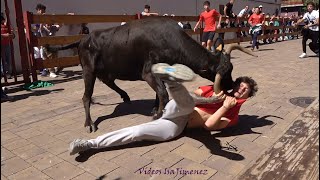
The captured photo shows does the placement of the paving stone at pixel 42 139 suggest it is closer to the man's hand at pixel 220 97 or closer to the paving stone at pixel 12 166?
the paving stone at pixel 12 166

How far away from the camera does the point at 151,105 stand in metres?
5.69

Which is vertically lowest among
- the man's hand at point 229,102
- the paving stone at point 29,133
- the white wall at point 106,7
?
the paving stone at point 29,133

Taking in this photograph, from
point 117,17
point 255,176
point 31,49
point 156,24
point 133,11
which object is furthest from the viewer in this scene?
point 133,11

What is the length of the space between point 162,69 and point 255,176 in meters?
1.16

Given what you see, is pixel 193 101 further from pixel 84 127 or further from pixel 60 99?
pixel 60 99

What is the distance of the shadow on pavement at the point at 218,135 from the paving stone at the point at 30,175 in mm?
419

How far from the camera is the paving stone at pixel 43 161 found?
348 centimetres

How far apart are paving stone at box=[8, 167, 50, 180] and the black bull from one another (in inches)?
47.7

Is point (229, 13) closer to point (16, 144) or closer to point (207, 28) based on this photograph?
point (207, 28)

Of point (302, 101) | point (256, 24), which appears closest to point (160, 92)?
point (302, 101)

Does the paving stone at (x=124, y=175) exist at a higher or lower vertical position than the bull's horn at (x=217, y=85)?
lower

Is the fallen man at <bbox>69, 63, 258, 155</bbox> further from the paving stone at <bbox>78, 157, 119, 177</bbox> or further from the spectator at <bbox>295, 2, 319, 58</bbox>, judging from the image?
the spectator at <bbox>295, 2, 319, 58</bbox>

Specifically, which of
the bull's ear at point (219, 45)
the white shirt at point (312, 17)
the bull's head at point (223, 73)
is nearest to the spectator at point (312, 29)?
the white shirt at point (312, 17)

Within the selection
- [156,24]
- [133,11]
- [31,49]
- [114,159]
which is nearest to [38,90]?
[31,49]
